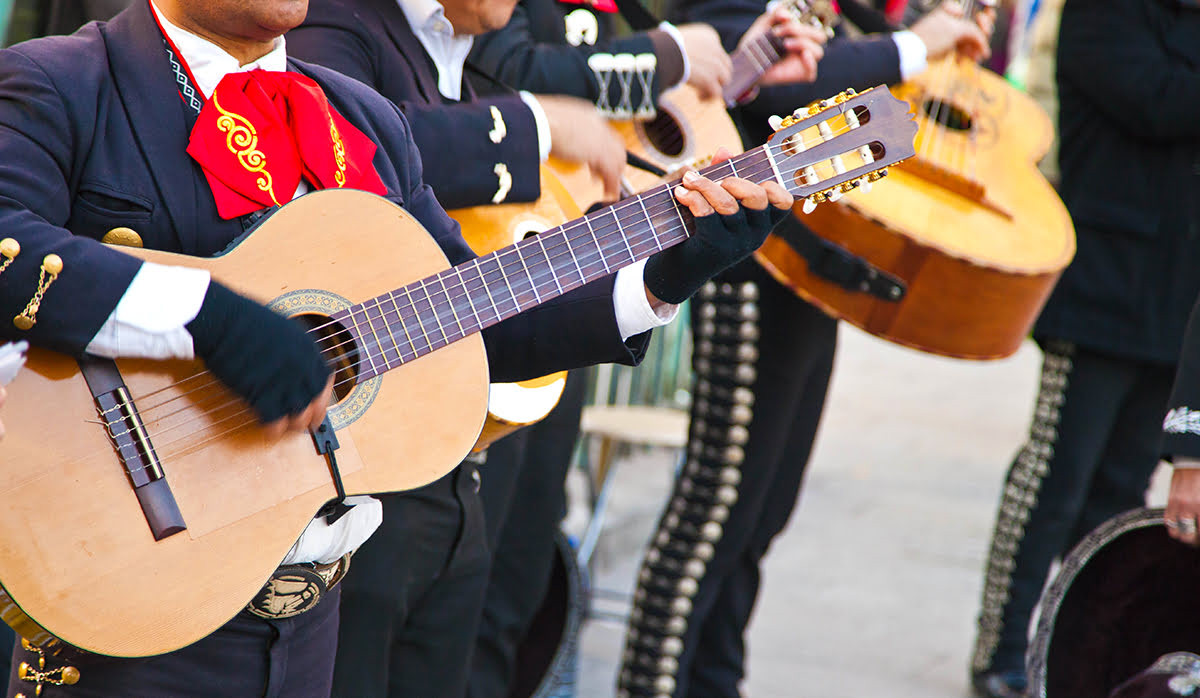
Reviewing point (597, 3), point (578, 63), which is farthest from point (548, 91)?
point (597, 3)

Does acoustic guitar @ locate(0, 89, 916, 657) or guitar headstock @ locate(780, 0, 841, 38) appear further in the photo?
guitar headstock @ locate(780, 0, 841, 38)

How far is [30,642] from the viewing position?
4.59 ft

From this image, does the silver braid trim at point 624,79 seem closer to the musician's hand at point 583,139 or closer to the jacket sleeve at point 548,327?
the musician's hand at point 583,139

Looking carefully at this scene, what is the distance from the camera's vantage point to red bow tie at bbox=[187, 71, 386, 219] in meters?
1.47

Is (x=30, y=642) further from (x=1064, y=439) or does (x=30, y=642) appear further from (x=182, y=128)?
(x=1064, y=439)

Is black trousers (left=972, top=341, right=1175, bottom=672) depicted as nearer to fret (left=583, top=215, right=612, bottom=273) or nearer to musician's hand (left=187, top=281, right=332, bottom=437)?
fret (left=583, top=215, right=612, bottom=273)

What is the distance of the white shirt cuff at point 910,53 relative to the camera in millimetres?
3002

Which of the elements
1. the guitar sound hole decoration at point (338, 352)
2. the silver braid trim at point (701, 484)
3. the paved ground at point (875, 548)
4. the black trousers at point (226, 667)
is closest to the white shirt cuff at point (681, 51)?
the silver braid trim at point (701, 484)

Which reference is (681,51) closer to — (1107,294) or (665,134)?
(665,134)

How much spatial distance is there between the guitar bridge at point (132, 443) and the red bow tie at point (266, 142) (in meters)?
0.25

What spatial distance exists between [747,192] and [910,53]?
5.37 feet

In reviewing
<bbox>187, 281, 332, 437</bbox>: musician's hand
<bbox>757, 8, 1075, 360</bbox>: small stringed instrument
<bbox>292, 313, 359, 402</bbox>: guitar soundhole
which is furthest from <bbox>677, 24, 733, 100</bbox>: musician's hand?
<bbox>187, 281, 332, 437</bbox>: musician's hand

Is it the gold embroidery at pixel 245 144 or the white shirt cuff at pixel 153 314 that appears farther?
the gold embroidery at pixel 245 144

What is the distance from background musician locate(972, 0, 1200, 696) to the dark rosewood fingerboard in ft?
6.80
